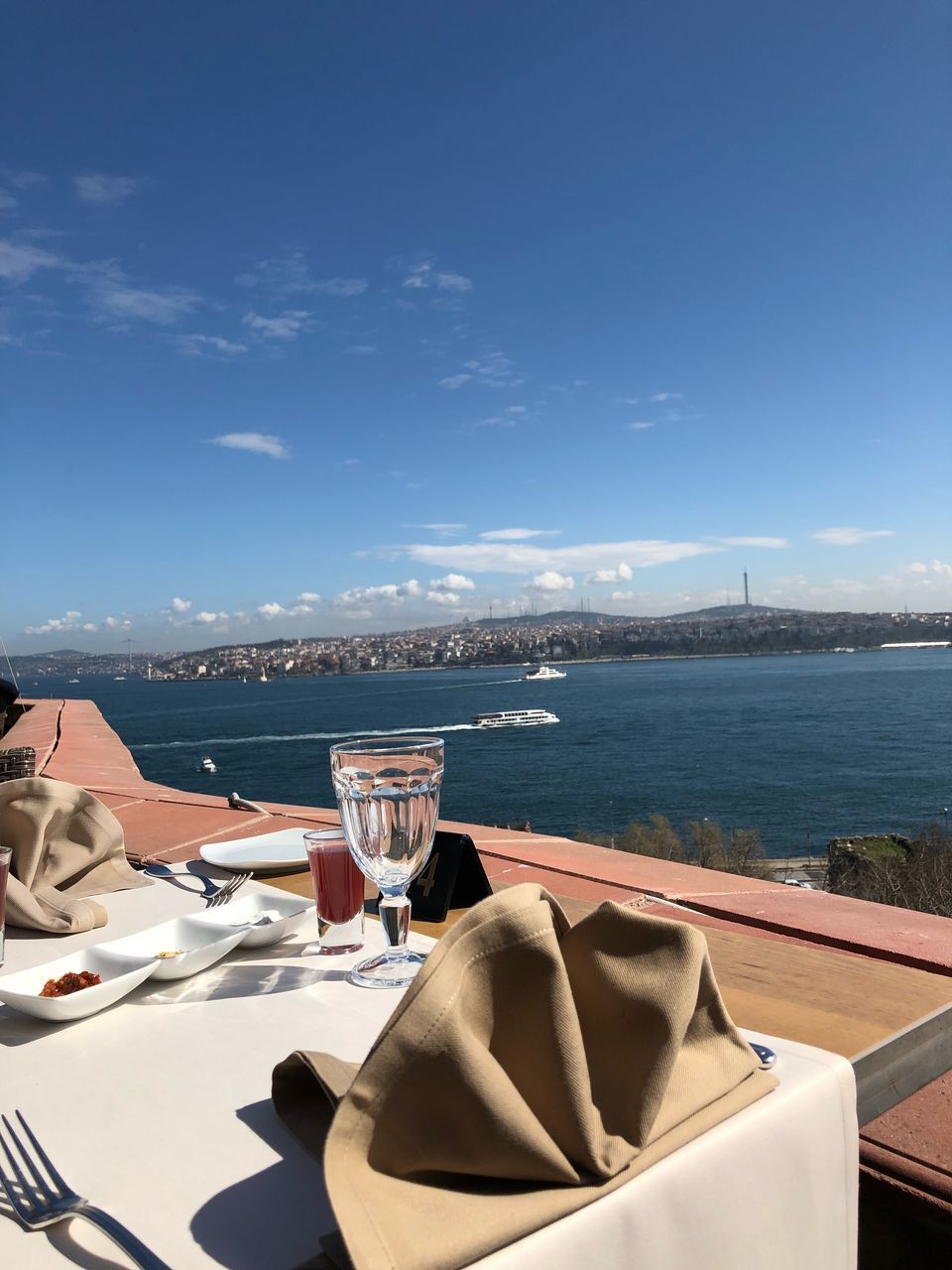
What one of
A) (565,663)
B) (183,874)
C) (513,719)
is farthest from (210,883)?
(565,663)

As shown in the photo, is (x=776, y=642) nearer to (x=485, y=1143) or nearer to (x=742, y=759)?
(x=742, y=759)

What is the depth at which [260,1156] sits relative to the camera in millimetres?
482

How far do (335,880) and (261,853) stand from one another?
511 mm

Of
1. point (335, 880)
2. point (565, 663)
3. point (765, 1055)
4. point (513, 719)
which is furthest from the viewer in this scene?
point (565, 663)

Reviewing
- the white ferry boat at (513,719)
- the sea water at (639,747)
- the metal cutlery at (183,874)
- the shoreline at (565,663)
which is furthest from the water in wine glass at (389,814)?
the shoreline at (565,663)

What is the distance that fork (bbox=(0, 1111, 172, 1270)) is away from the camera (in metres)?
0.39

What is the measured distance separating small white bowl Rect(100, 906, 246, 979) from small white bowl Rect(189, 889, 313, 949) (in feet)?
0.03

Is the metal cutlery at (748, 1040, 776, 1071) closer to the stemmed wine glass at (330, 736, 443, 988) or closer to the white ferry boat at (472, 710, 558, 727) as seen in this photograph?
the stemmed wine glass at (330, 736, 443, 988)

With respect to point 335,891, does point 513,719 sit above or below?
below

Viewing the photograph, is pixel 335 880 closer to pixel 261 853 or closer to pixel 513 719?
pixel 261 853

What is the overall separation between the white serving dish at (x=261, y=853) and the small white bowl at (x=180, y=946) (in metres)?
0.37

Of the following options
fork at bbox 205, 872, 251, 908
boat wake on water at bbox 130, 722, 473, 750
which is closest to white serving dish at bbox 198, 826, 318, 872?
fork at bbox 205, 872, 251, 908

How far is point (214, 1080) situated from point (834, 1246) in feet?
1.43

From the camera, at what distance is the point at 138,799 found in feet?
7.34
